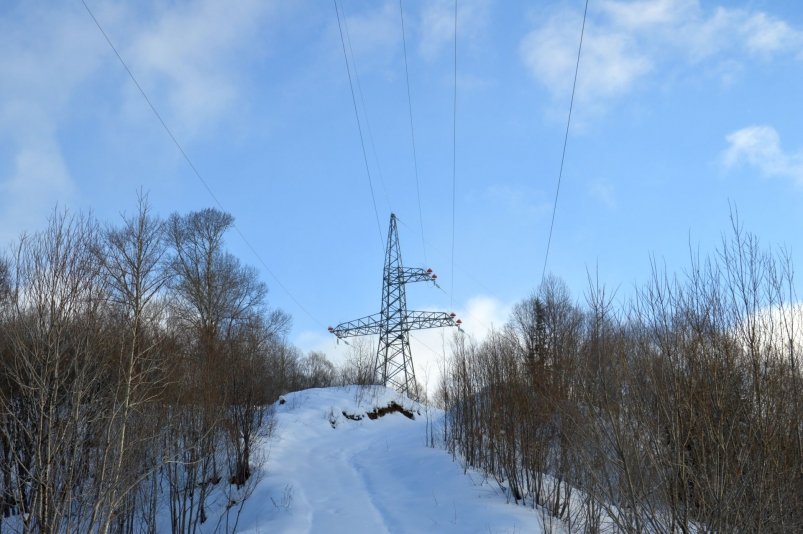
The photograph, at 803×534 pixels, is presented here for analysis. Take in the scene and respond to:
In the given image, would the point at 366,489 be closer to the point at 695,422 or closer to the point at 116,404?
the point at 116,404

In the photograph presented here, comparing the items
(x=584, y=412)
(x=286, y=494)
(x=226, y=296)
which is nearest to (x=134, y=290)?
(x=286, y=494)

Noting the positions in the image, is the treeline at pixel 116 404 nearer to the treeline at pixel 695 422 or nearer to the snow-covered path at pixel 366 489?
the snow-covered path at pixel 366 489

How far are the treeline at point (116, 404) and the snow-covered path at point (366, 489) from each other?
3.59ft

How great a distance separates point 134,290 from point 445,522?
22.5ft

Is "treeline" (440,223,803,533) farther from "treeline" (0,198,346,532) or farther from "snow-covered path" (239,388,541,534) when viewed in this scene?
"treeline" (0,198,346,532)

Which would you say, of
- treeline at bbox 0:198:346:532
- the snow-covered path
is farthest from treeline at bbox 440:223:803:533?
treeline at bbox 0:198:346:532

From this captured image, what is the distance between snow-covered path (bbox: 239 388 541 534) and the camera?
10.1m

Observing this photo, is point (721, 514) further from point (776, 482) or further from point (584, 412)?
point (584, 412)

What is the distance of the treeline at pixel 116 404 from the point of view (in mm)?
7465

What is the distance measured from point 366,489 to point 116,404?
22.0 ft

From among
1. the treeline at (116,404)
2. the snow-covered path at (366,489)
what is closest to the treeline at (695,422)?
the snow-covered path at (366,489)

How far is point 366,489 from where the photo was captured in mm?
13609

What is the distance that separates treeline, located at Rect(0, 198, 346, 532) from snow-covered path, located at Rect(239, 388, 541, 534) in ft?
3.59

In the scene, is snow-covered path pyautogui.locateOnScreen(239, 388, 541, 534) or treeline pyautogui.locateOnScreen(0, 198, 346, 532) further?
snow-covered path pyautogui.locateOnScreen(239, 388, 541, 534)
